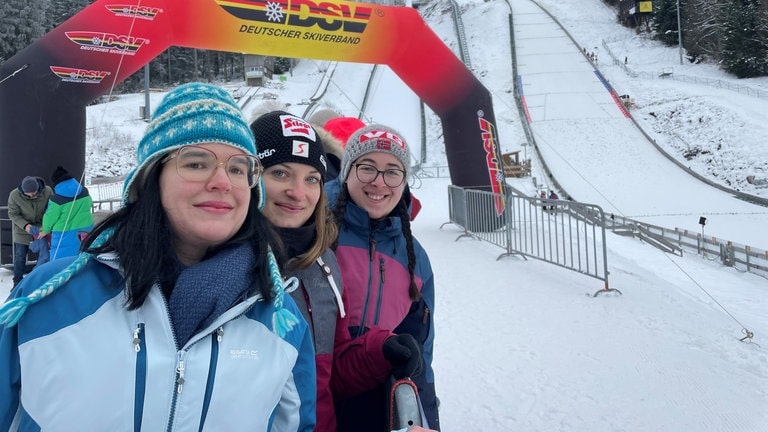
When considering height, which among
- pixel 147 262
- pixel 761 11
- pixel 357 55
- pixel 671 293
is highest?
pixel 761 11

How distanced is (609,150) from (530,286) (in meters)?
19.3

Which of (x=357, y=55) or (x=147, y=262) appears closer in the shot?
(x=147, y=262)

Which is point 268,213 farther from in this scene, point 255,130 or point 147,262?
point 147,262

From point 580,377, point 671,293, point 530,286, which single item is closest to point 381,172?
point 580,377

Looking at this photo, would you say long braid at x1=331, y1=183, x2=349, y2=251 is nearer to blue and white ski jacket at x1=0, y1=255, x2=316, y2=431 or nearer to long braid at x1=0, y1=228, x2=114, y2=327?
blue and white ski jacket at x1=0, y1=255, x2=316, y2=431

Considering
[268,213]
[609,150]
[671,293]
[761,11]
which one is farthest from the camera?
[761,11]

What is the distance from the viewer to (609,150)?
73.8 feet

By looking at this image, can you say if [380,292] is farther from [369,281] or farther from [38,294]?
[38,294]

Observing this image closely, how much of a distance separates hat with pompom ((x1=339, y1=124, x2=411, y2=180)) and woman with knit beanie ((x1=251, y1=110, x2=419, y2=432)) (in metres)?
0.37

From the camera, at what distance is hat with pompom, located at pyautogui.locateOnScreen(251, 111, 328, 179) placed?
6.10 feet

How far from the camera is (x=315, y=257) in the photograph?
5.80 ft

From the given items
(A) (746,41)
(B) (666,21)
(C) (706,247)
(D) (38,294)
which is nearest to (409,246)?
(D) (38,294)

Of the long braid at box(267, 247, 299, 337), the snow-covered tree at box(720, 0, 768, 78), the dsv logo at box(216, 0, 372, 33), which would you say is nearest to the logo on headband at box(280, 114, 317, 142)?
the long braid at box(267, 247, 299, 337)

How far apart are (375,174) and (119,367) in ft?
4.79
